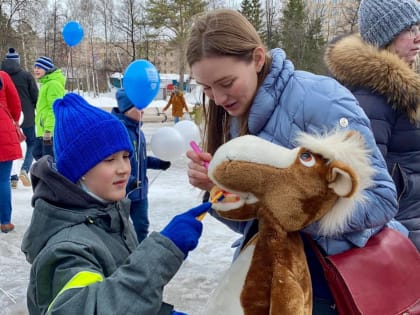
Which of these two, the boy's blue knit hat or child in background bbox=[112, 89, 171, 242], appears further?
child in background bbox=[112, 89, 171, 242]

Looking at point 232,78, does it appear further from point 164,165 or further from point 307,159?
point 164,165

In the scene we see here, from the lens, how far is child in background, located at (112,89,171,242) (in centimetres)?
369

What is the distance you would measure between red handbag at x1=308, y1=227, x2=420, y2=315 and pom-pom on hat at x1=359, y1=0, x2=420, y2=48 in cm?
103

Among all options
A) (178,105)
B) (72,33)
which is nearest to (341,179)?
(72,33)

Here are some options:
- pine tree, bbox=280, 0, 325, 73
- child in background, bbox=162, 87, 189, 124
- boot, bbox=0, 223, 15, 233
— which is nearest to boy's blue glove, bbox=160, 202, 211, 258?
boot, bbox=0, 223, 15, 233

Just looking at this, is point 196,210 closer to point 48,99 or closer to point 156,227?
point 156,227

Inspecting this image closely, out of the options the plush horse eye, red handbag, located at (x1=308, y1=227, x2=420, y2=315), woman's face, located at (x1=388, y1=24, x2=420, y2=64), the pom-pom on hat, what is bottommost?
red handbag, located at (x1=308, y1=227, x2=420, y2=315)

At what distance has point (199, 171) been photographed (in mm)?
1555

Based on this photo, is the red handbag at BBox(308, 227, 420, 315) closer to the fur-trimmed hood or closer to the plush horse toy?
the plush horse toy

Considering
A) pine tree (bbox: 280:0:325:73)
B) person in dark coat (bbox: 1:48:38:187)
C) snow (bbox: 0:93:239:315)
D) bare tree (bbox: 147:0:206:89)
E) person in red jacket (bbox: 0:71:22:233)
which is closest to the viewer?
snow (bbox: 0:93:239:315)

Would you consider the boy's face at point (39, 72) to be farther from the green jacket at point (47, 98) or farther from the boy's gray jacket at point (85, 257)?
the boy's gray jacket at point (85, 257)

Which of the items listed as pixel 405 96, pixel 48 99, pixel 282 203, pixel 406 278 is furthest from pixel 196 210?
pixel 48 99

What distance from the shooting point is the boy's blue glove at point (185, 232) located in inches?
51.7

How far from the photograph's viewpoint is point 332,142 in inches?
50.4
